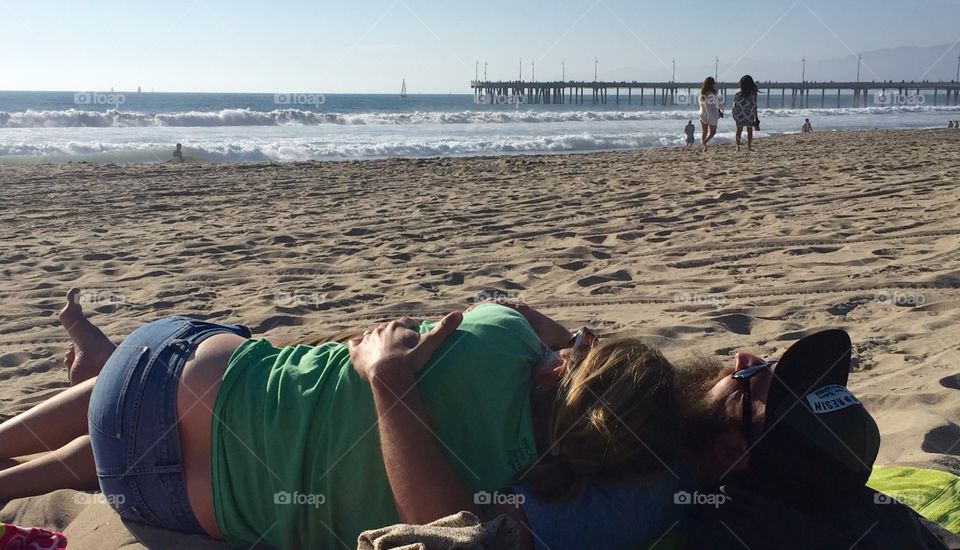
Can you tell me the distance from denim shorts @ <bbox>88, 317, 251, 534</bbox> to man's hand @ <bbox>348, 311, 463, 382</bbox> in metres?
0.46

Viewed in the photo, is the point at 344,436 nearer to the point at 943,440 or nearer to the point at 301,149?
the point at 943,440

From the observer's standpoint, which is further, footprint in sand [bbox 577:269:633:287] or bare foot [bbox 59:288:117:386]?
footprint in sand [bbox 577:269:633:287]

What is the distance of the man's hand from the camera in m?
1.86

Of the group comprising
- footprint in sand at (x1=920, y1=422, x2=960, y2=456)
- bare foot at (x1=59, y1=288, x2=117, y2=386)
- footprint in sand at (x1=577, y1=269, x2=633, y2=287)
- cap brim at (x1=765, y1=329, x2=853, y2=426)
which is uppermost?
cap brim at (x1=765, y1=329, x2=853, y2=426)

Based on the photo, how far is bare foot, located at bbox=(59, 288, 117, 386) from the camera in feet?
8.84

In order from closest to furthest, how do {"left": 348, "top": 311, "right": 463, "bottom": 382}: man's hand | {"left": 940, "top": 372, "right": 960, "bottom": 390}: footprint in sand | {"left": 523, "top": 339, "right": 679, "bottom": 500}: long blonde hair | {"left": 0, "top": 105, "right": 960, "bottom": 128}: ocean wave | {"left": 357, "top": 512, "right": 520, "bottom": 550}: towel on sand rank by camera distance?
{"left": 357, "top": 512, "right": 520, "bottom": 550}: towel on sand < {"left": 523, "top": 339, "right": 679, "bottom": 500}: long blonde hair < {"left": 348, "top": 311, "right": 463, "bottom": 382}: man's hand < {"left": 940, "top": 372, "right": 960, "bottom": 390}: footprint in sand < {"left": 0, "top": 105, "right": 960, "bottom": 128}: ocean wave

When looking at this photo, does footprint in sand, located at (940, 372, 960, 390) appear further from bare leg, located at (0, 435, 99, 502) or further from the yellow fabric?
bare leg, located at (0, 435, 99, 502)

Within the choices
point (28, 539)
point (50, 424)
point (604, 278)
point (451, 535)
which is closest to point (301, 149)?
point (604, 278)

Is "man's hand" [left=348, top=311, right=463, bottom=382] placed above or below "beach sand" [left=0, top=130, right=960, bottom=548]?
above

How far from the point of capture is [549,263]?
516cm

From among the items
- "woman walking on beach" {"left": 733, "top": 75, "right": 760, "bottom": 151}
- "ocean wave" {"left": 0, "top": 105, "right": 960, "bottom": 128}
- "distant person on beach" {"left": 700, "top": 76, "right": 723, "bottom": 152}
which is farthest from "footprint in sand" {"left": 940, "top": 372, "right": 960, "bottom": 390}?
"ocean wave" {"left": 0, "top": 105, "right": 960, "bottom": 128}

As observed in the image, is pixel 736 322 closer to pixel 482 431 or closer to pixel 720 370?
pixel 720 370

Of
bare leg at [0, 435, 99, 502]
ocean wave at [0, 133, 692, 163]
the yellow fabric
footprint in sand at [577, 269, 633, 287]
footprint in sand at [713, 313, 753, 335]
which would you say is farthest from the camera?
ocean wave at [0, 133, 692, 163]

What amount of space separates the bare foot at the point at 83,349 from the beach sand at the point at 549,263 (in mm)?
439
